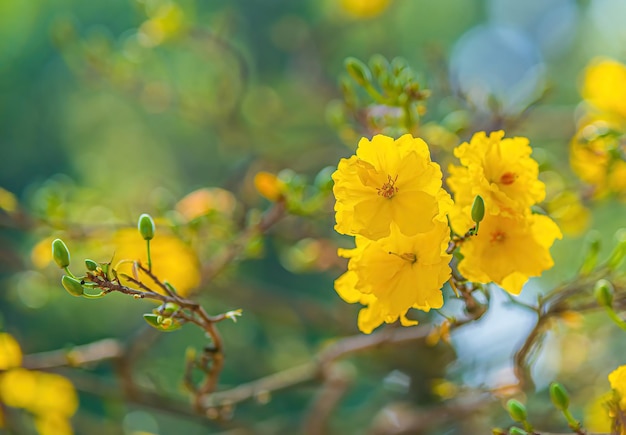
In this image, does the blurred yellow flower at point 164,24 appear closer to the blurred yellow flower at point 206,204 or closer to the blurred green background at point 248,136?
the blurred green background at point 248,136

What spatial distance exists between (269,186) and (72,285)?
281 millimetres

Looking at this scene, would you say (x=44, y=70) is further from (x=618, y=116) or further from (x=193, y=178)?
(x=618, y=116)

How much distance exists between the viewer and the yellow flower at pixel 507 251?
0.48m

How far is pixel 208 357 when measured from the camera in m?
0.57

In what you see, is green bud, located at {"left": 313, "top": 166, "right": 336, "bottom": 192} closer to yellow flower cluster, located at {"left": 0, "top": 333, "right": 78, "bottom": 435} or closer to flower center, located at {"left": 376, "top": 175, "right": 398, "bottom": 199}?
flower center, located at {"left": 376, "top": 175, "right": 398, "bottom": 199}

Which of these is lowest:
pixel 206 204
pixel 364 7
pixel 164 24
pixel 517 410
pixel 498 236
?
pixel 517 410

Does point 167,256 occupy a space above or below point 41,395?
above

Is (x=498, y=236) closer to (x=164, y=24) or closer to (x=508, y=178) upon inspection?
(x=508, y=178)

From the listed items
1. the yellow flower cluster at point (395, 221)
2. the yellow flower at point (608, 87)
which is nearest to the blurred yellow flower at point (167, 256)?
the yellow flower cluster at point (395, 221)

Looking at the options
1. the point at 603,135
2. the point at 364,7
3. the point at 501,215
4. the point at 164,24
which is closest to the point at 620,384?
the point at 501,215

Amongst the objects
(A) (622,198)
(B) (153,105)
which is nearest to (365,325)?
(A) (622,198)

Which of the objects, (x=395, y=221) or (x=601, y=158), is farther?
(x=601, y=158)

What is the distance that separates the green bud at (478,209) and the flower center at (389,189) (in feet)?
0.17

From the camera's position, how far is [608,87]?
871 mm
